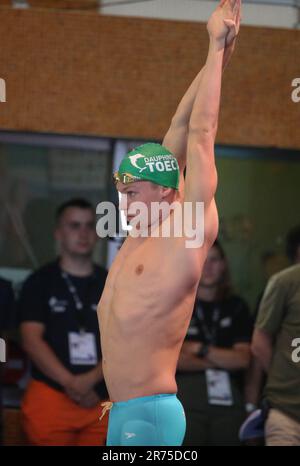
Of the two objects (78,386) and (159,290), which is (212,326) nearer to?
(78,386)

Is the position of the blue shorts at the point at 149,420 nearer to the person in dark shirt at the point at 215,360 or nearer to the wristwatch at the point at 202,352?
the person in dark shirt at the point at 215,360

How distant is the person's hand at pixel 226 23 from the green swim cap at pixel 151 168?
499mm

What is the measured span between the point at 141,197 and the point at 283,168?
2.71 meters

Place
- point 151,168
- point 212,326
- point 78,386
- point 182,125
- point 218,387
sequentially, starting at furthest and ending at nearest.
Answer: point 212,326, point 218,387, point 78,386, point 182,125, point 151,168

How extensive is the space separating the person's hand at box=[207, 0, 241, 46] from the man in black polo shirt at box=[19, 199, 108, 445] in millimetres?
2334

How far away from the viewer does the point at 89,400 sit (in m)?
6.10

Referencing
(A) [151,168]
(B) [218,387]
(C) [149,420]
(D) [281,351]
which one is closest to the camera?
(C) [149,420]

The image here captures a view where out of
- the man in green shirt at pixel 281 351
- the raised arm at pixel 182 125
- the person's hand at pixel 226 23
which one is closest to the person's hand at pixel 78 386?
the man in green shirt at pixel 281 351

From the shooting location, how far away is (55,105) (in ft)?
21.0

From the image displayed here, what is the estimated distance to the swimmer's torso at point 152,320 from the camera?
4.14 metres

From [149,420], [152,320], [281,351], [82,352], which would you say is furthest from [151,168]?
[82,352]

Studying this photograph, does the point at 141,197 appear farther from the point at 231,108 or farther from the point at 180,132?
the point at 231,108

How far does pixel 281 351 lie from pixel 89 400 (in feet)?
3.77
